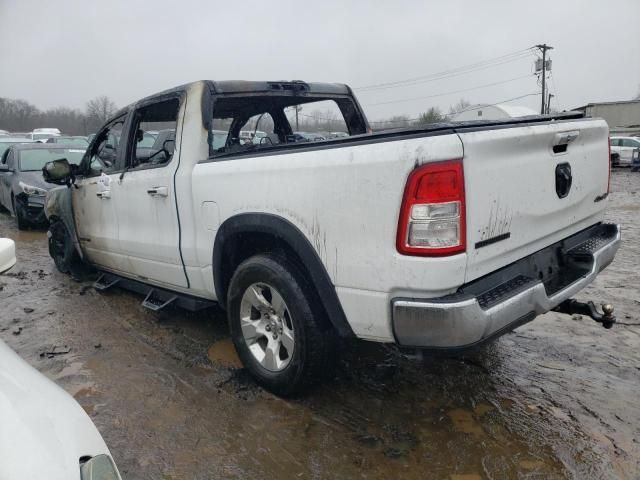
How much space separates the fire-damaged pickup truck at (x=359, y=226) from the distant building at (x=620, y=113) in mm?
40455

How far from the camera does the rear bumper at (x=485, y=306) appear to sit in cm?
217

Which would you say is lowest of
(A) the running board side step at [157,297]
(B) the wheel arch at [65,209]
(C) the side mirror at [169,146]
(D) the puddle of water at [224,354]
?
(D) the puddle of water at [224,354]

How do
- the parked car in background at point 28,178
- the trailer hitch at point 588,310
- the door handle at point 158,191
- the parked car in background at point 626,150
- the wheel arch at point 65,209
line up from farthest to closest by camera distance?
the parked car in background at point 626,150 → the parked car in background at point 28,178 → the wheel arch at point 65,209 → the door handle at point 158,191 → the trailer hitch at point 588,310

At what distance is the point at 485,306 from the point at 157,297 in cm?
289

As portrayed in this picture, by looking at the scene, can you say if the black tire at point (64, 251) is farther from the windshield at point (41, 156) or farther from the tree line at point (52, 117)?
the tree line at point (52, 117)

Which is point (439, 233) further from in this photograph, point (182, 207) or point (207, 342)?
point (207, 342)

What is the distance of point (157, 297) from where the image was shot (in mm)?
4234

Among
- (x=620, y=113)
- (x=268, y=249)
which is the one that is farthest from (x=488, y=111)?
(x=268, y=249)

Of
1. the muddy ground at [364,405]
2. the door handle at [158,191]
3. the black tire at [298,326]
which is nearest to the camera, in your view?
the muddy ground at [364,405]

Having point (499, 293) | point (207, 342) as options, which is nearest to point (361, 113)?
point (207, 342)

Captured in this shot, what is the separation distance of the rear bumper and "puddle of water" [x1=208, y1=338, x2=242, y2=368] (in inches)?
65.6

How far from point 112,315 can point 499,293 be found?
3.64m

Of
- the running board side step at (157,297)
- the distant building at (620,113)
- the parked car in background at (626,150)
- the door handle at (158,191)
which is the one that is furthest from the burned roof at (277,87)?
the distant building at (620,113)

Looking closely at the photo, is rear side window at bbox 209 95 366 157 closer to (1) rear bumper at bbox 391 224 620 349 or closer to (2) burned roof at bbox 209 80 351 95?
(2) burned roof at bbox 209 80 351 95
